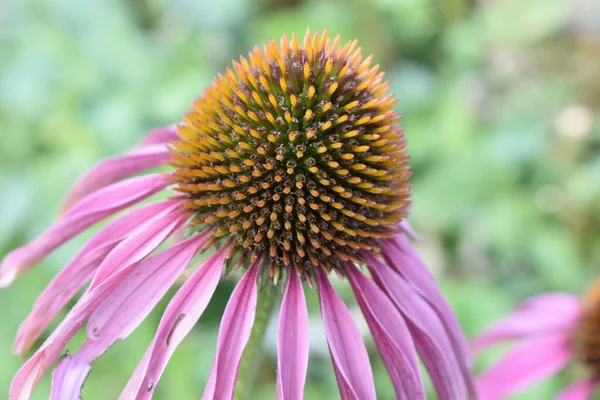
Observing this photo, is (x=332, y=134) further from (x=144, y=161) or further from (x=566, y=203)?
(x=566, y=203)

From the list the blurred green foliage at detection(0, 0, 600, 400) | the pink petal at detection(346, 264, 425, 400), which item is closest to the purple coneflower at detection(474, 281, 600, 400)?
the blurred green foliage at detection(0, 0, 600, 400)

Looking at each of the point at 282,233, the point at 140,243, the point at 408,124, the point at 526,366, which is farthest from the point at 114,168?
the point at 408,124

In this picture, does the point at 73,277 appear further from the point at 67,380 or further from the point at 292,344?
the point at 292,344

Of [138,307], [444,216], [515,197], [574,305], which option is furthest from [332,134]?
[515,197]

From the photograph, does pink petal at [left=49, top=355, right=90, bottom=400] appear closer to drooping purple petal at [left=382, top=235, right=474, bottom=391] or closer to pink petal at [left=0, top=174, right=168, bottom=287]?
pink petal at [left=0, top=174, right=168, bottom=287]

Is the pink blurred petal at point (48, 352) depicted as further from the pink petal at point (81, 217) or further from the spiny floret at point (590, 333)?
the spiny floret at point (590, 333)

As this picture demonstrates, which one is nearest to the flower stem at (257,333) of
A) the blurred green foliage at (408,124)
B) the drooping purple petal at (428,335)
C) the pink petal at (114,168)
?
the drooping purple petal at (428,335)

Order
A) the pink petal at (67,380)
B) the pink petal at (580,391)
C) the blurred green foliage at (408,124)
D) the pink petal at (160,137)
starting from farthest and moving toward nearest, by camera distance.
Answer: the blurred green foliage at (408,124) < the pink petal at (580,391) < the pink petal at (160,137) < the pink petal at (67,380)
